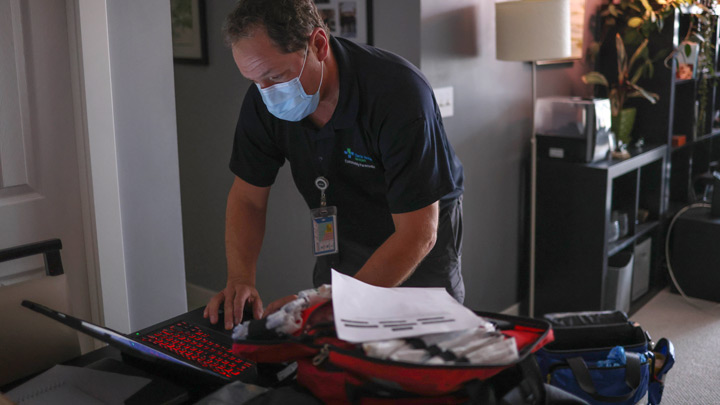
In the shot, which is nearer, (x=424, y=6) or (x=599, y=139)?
(x=424, y=6)

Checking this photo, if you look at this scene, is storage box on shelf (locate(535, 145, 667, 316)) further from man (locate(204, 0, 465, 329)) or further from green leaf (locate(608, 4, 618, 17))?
man (locate(204, 0, 465, 329))

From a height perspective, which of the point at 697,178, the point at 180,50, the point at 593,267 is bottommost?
the point at 593,267

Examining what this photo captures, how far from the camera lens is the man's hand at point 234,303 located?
1.34 m

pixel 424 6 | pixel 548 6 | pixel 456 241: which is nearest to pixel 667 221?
pixel 548 6

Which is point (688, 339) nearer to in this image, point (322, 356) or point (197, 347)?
point (197, 347)

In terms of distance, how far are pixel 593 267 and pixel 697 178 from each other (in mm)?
1532

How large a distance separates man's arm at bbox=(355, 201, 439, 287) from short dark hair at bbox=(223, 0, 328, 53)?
1.45ft

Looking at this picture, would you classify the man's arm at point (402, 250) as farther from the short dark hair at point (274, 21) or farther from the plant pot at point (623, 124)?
the plant pot at point (623, 124)

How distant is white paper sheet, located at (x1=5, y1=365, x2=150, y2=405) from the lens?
41.1 inches

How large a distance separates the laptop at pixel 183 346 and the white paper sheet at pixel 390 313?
0.99 ft

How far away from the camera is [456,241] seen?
1882mm

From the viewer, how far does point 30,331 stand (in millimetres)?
1506

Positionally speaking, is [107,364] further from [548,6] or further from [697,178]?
[697,178]

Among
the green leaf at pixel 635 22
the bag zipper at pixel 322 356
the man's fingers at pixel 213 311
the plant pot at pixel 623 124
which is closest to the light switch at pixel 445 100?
the plant pot at pixel 623 124
